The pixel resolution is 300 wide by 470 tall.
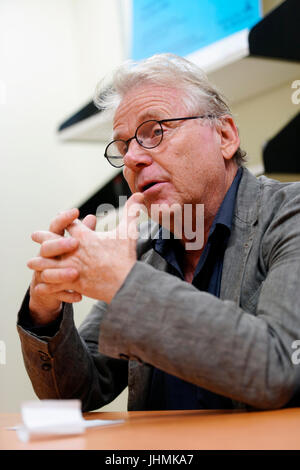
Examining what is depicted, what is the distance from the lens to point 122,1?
293 centimetres

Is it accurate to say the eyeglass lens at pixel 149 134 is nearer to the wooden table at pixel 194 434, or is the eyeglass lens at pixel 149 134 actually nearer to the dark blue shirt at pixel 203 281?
the dark blue shirt at pixel 203 281

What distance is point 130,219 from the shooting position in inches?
35.1

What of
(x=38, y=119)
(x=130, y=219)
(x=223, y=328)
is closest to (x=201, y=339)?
(x=223, y=328)

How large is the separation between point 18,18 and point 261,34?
6.60ft

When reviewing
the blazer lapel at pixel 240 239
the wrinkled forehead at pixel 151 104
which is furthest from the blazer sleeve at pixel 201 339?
the wrinkled forehead at pixel 151 104

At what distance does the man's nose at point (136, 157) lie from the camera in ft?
3.76

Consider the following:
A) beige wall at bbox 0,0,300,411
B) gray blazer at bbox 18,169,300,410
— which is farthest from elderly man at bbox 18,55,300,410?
beige wall at bbox 0,0,300,411

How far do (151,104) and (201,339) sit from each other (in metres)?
0.62

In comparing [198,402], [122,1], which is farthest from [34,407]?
[122,1]

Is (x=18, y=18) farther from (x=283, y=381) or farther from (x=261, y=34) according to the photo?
(x=283, y=381)

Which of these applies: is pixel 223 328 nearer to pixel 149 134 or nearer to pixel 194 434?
pixel 194 434

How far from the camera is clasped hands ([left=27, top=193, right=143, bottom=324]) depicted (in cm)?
79

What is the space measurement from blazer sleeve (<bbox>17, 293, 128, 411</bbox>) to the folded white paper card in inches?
16.5

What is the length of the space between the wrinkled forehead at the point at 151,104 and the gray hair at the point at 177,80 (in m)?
0.01
